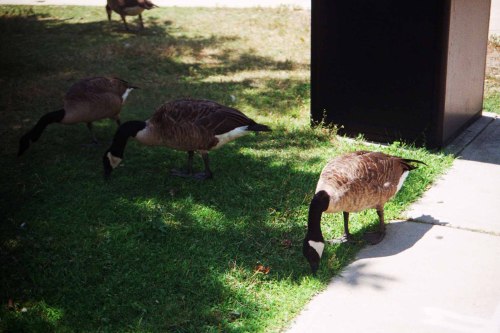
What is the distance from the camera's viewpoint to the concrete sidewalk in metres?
4.08

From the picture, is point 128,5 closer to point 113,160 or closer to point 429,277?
point 113,160

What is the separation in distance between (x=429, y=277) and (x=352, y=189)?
90 centimetres

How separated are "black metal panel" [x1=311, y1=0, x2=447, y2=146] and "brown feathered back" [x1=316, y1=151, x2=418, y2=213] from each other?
1.94 metres

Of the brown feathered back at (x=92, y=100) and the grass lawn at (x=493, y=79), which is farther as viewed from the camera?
the grass lawn at (x=493, y=79)

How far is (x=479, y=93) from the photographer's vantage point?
316 inches

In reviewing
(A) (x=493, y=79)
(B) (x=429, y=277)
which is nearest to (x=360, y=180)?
(B) (x=429, y=277)

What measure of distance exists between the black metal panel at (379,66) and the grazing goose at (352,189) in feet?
6.13

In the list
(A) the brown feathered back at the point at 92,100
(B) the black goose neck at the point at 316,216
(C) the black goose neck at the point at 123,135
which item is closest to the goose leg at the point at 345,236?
(B) the black goose neck at the point at 316,216

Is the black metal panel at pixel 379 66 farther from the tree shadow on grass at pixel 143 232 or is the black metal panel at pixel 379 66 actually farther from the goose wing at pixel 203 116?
the goose wing at pixel 203 116

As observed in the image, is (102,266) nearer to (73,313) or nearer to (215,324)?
(73,313)

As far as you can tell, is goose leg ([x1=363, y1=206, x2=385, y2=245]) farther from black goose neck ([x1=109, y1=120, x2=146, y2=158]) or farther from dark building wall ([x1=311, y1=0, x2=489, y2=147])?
black goose neck ([x1=109, y1=120, x2=146, y2=158])

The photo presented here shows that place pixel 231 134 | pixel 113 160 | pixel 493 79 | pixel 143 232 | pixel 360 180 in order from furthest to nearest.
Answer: pixel 493 79
pixel 113 160
pixel 231 134
pixel 143 232
pixel 360 180

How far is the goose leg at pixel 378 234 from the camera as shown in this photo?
515 cm

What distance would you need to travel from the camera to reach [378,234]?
5.21 meters
